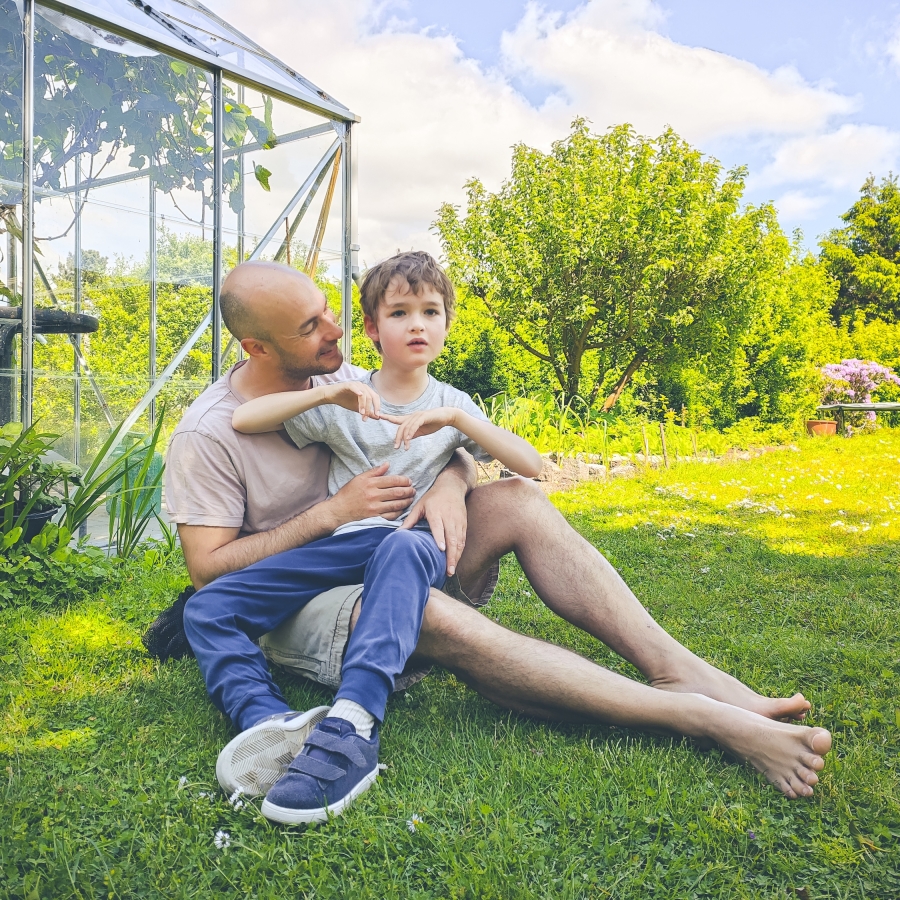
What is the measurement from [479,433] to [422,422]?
17 centimetres

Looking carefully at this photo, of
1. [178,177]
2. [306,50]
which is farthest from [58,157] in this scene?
[306,50]

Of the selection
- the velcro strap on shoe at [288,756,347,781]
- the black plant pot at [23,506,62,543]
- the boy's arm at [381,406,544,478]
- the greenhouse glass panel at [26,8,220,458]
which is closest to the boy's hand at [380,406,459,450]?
the boy's arm at [381,406,544,478]

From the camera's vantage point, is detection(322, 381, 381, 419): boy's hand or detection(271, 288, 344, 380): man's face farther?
detection(271, 288, 344, 380): man's face

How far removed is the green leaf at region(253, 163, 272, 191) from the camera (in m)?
5.08

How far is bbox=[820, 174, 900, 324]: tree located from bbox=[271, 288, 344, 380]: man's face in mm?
20018

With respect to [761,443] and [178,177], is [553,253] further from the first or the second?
[178,177]

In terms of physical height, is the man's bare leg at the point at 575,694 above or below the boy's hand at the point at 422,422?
below

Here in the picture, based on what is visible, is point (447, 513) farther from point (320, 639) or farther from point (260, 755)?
point (260, 755)

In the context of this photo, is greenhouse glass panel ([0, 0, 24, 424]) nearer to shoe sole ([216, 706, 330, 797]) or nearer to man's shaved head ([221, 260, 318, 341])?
man's shaved head ([221, 260, 318, 341])

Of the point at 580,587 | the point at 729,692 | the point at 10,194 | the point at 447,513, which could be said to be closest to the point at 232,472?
the point at 447,513

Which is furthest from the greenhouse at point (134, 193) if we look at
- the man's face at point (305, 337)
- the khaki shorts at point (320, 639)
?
the khaki shorts at point (320, 639)

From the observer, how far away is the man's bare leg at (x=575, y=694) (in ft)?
5.43

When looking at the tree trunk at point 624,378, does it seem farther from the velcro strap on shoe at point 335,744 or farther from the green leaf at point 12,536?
the velcro strap on shoe at point 335,744

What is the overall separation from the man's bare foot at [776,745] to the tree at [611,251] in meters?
8.04
